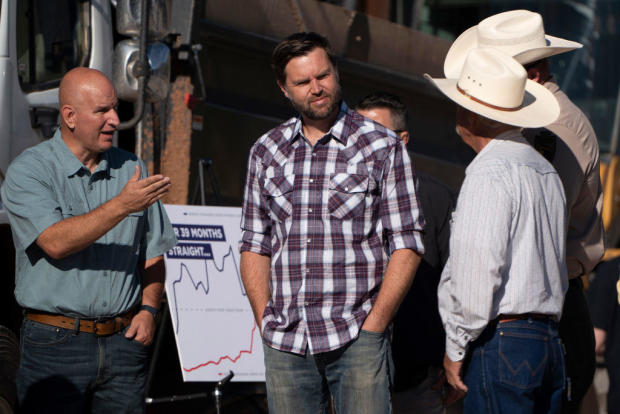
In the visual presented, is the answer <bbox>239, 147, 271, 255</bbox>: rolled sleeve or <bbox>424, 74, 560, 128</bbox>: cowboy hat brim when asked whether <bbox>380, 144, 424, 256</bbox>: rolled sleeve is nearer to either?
<bbox>424, 74, 560, 128</bbox>: cowboy hat brim

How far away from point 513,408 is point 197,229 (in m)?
2.66

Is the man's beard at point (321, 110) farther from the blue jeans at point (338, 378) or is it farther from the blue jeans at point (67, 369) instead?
the blue jeans at point (67, 369)

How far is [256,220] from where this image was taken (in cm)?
325

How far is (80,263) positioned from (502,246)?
1458mm

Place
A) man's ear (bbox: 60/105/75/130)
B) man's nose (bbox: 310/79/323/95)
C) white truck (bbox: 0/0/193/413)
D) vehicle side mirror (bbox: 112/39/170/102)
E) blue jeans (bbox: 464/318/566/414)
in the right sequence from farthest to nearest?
vehicle side mirror (bbox: 112/39/170/102) < white truck (bbox: 0/0/193/413) < man's ear (bbox: 60/105/75/130) < man's nose (bbox: 310/79/323/95) < blue jeans (bbox: 464/318/566/414)

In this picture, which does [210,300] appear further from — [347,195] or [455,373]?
[455,373]

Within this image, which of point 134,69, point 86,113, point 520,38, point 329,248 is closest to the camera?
point 329,248

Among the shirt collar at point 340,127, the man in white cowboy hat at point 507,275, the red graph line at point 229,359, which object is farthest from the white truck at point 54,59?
the man in white cowboy hat at point 507,275

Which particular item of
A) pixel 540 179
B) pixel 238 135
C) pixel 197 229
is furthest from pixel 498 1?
pixel 540 179

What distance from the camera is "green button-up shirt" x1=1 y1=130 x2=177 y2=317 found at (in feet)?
10.1

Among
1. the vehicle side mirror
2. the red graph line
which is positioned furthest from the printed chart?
the vehicle side mirror

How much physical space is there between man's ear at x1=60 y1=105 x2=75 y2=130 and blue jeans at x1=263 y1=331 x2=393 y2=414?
1.08m

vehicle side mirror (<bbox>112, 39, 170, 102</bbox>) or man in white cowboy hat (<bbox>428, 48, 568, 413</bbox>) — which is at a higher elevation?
vehicle side mirror (<bbox>112, 39, 170, 102</bbox>)

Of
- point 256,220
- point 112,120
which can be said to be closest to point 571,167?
point 256,220
